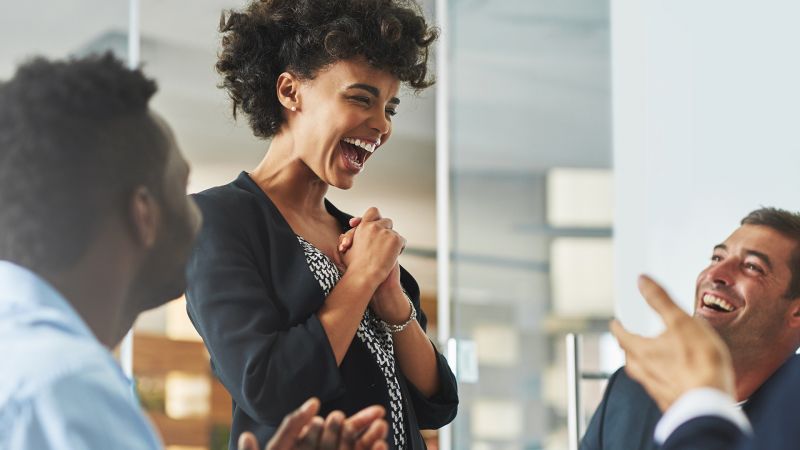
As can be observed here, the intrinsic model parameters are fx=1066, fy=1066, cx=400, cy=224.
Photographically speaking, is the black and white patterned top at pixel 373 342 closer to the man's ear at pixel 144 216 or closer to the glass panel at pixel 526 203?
the man's ear at pixel 144 216

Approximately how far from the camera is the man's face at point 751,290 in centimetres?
228

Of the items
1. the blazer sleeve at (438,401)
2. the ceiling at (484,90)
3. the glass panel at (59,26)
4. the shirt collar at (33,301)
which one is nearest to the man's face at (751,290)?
the blazer sleeve at (438,401)

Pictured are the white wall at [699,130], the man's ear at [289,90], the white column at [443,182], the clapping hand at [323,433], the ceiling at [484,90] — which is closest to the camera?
the clapping hand at [323,433]

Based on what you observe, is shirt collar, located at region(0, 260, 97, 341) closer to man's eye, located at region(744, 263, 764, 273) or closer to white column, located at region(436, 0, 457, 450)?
man's eye, located at region(744, 263, 764, 273)

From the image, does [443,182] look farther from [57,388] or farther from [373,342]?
[57,388]

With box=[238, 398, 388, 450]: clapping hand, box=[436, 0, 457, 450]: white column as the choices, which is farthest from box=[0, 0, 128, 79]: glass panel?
box=[238, 398, 388, 450]: clapping hand

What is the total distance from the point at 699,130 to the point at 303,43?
91.2 inches

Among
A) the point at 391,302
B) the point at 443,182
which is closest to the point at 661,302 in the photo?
the point at 391,302

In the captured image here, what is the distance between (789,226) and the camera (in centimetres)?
235

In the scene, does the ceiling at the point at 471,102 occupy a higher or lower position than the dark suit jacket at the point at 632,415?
higher

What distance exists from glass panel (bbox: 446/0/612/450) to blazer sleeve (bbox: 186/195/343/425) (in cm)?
302

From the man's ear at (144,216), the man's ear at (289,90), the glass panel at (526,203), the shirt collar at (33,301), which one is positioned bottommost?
the glass panel at (526,203)

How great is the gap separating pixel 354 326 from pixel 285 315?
10 centimetres

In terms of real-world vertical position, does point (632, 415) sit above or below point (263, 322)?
below
